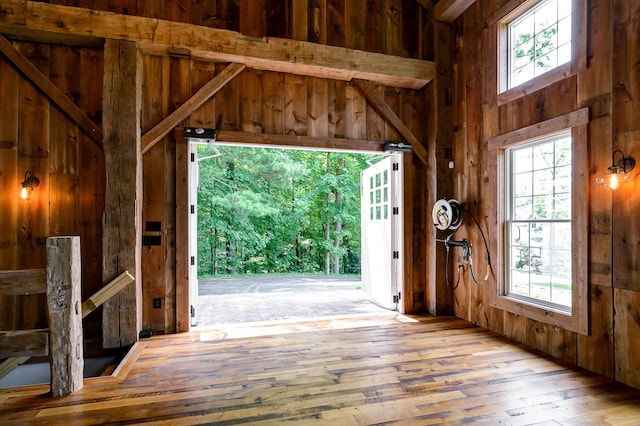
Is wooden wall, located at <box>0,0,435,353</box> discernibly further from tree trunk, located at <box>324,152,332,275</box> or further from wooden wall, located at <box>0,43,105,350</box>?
tree trunk, located at <box>324,152,332,275</box>

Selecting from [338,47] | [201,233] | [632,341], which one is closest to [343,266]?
[201,233]

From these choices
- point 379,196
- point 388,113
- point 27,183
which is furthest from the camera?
point 379,196

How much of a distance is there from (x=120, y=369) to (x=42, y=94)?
9.67 feet

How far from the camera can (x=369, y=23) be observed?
424 cm

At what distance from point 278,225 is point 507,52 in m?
8.13

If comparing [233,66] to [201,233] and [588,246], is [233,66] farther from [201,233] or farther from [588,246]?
[201,233]

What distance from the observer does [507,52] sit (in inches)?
143

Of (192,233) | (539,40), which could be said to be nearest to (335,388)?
(192,233)

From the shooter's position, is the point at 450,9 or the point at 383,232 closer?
the point at 450,9

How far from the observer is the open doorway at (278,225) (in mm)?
6926

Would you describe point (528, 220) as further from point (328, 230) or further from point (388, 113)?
point (328, 230)

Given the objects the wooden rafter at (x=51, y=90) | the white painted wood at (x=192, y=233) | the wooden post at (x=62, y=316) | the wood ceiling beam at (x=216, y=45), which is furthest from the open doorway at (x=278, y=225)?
the wooden post at (x=62, y=316)

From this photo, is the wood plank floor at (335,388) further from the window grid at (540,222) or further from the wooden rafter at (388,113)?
the wooden rafter at (388,113)

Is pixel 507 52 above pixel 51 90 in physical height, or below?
above
